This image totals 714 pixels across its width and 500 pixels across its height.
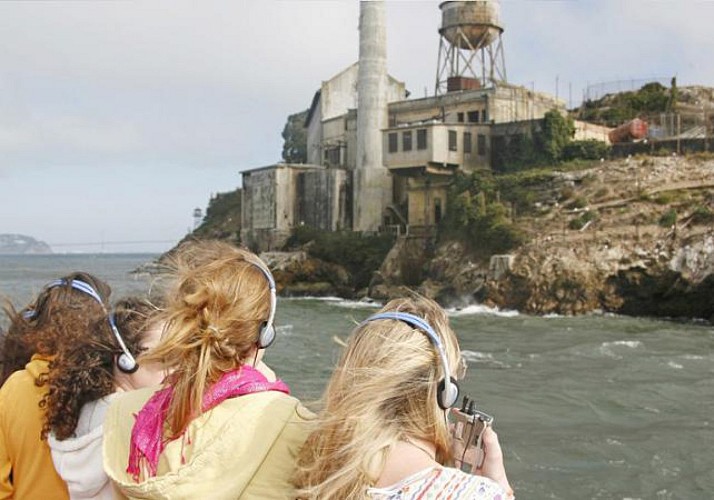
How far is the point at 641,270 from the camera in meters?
32.2

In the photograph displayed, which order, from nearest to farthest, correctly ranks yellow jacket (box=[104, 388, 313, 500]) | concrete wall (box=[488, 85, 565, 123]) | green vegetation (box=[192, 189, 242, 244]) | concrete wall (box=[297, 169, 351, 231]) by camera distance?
1. yellow jacket (box=[104, 388, 313, 500])
2. concrete wall (box=[488, 85, 565, 123])
3. concrete wall (box=[297, 169, 351, 231])
4. green vegetation (box=[192, 189, 242, 244])

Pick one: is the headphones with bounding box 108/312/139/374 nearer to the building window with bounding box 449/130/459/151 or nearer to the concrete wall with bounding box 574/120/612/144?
the building window with bounding box 449/130/459/151

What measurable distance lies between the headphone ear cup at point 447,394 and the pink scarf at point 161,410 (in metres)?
0.59

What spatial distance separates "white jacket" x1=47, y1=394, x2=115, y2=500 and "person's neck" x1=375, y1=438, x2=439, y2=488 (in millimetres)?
1277

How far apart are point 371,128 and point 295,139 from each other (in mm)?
30864

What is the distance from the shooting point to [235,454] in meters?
2.51

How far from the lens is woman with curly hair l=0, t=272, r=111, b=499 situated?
10.6 feet

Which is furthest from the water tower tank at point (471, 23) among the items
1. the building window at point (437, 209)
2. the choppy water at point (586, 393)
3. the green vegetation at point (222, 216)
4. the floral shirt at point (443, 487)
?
the floral shirt at point (443, 487)

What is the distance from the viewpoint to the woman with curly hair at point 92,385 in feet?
10.0

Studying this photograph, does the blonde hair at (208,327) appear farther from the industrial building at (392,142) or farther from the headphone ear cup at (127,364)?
the industrial building at (392,142)

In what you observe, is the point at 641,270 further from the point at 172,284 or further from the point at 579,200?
the point at 172,284

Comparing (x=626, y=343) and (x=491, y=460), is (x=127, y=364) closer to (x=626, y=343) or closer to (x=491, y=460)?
(x=491, y=460)

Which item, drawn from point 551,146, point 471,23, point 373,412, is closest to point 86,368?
point 373,412

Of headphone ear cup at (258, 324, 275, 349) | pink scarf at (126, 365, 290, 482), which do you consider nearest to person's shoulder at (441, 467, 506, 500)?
pink scarf at (126, 365, 290, 482)
